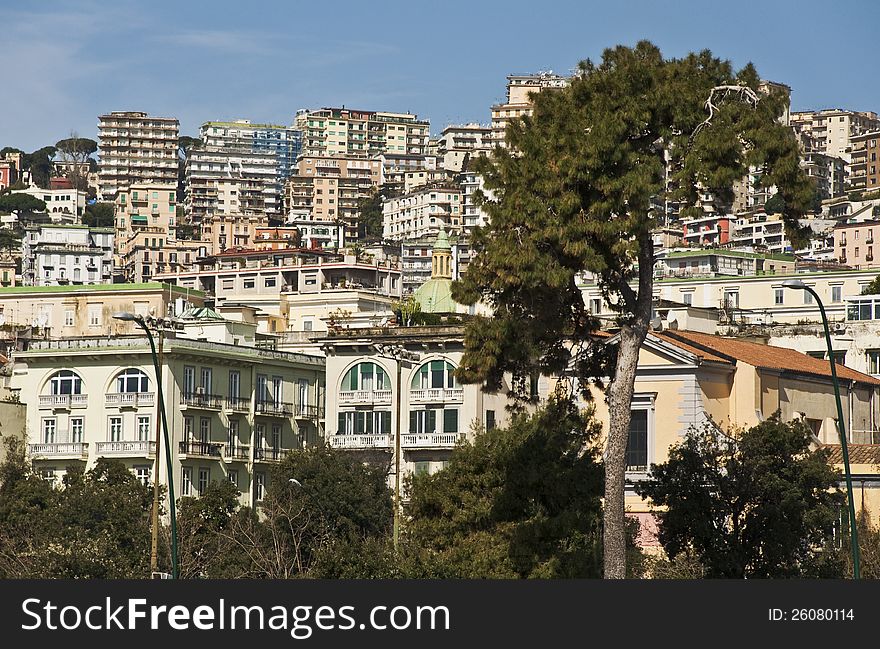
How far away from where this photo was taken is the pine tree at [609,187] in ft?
155

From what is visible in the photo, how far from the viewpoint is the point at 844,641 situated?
3117cm

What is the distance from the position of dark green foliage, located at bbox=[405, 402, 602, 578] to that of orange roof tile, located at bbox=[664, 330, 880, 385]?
11.2 metres

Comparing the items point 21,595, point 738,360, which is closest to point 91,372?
point 738,360

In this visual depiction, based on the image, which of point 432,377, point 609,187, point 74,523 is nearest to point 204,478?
point 432,377

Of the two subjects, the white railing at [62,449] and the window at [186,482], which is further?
the white railing at [62,449]

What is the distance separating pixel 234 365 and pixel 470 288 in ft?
210

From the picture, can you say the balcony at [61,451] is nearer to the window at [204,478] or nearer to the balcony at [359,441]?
the window at [204,478]

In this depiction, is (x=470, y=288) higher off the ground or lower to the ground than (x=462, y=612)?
higher

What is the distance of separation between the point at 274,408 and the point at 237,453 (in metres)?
4.69

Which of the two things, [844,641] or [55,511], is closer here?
[844,641]

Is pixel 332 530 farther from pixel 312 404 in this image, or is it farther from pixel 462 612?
pixel 462 612

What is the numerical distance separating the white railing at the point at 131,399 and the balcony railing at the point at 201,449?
3.01 metres

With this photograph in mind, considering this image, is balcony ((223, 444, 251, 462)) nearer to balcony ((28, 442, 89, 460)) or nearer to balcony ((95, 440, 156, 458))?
balcony ((95, 440, 156, 458))

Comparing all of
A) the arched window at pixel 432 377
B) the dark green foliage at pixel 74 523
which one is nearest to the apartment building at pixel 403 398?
the arched window at pixel 432 377
